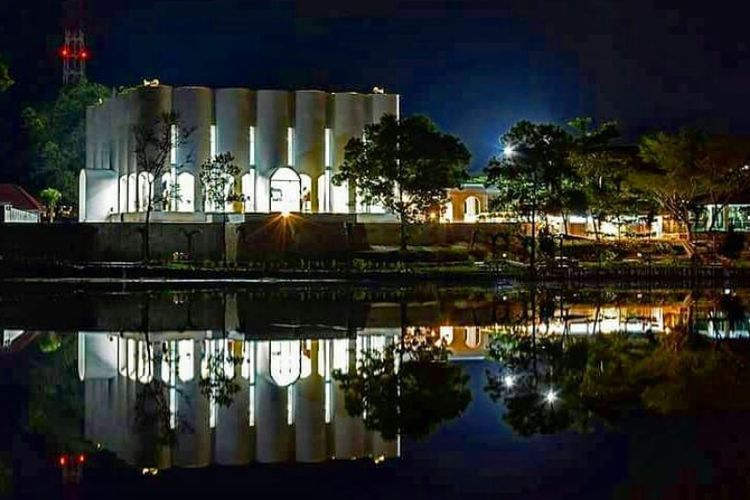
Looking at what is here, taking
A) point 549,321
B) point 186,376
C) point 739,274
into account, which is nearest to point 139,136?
point 739,274

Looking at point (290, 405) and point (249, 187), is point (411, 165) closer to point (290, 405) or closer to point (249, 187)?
point (249, 187)

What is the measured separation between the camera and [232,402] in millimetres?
14172

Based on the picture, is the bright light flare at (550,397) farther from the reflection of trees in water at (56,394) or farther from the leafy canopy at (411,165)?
the leafy canopy at (411,165)

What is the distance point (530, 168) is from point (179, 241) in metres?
17.7

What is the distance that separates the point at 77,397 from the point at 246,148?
1926 inches

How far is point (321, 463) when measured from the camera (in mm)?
11008

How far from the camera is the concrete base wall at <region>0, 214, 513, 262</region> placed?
54969 mm

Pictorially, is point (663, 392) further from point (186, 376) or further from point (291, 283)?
point (291, 283)

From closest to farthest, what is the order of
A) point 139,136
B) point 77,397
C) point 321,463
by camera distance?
point 321,463, point 77,397, point 139,136

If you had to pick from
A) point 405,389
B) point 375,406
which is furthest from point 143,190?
point 375,406

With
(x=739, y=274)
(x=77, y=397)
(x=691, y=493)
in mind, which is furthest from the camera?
(x=739, y=274)

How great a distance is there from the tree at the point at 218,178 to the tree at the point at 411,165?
837cm

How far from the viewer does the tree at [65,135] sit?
75.8m

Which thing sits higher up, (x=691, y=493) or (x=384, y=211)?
(x=384, y=211)
